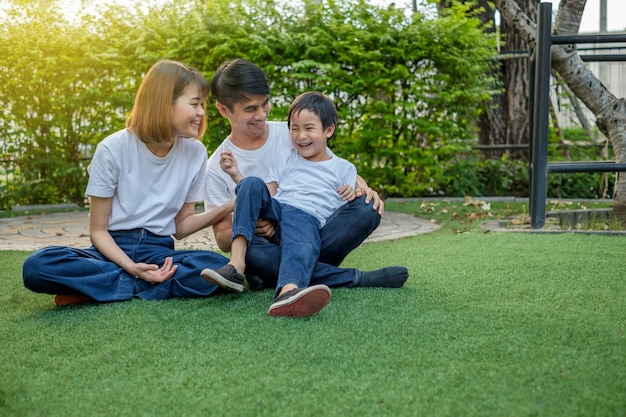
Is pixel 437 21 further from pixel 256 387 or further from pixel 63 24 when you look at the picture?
pixel 256 387

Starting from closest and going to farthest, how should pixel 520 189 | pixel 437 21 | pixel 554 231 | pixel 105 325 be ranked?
1. pixel 105 325
2. pixel 554 231
3. pixel 437 21
4. pixel 520 189

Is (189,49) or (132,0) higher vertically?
(132,0)

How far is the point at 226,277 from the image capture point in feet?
9.70

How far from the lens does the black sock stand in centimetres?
331

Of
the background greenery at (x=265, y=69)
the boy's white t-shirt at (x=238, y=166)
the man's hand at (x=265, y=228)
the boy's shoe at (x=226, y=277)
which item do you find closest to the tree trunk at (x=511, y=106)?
the background greenery at (x=265, y=69)

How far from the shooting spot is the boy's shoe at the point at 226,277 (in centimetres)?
286

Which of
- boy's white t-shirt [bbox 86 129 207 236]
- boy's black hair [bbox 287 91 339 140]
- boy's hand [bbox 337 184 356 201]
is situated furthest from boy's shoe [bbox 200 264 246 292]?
boy's black hair [bbox 287 91 339 140]

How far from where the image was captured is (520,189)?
8469 mm

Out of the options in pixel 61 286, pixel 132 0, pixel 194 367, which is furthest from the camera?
pixel 132 0

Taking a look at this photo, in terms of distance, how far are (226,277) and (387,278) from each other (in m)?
0.79

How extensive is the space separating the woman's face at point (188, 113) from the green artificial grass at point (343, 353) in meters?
0.78

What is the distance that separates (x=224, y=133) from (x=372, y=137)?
1508mm

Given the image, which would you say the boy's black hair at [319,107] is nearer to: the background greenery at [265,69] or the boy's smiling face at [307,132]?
the boy's smiling face at [307,132]

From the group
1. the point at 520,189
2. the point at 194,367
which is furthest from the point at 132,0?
the point at 194,367
